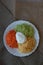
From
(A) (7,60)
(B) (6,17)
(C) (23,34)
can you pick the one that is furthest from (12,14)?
(A) (7,60)

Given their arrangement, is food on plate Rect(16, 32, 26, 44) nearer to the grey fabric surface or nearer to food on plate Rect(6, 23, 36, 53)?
food on plate Rect(6, 23, 36, 53)

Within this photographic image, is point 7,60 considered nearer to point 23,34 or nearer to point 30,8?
point 23,34

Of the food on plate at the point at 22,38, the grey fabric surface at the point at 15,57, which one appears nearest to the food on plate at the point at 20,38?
the food on plate at the point at 22,38

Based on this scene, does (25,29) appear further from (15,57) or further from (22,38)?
(15,57)

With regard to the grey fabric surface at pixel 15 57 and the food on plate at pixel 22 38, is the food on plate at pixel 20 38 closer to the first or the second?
the food on plate at pixel 22 38

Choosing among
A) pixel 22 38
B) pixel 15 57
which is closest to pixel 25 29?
pixel 22 38

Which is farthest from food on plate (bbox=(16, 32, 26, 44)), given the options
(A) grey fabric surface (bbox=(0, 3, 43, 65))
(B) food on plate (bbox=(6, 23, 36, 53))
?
(A) grey fabric surface (bbox=(0, 3, 43, 65))
